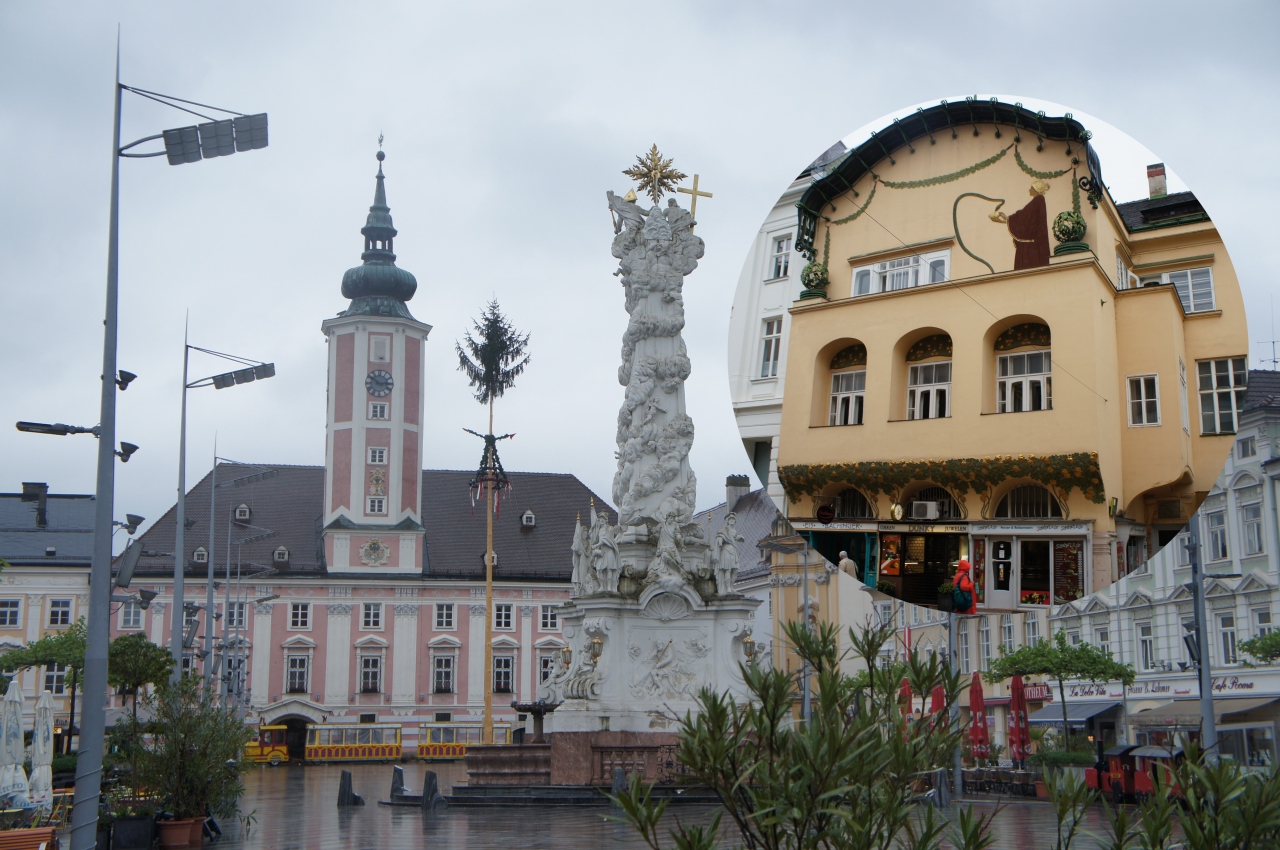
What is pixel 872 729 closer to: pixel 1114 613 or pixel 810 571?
pixel 1114 613

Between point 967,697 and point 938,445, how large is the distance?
2026 millimetres

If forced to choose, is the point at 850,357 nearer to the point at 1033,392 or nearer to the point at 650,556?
the point at 1033,392

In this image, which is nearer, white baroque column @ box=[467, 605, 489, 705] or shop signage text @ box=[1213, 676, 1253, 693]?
shop signage text @ box=[1213, 676, 1253, 693]

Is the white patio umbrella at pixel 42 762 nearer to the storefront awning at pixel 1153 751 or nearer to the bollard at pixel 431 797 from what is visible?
the bollard at pixel 431 797

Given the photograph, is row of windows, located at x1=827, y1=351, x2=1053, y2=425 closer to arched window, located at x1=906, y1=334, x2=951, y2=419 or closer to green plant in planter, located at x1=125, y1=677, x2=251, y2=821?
arched window, located at x1=906, y1=334, x2=951, y2=419

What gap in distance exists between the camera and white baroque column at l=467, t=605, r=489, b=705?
68125 mm

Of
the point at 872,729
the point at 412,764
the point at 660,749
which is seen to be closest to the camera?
the point at 872,729

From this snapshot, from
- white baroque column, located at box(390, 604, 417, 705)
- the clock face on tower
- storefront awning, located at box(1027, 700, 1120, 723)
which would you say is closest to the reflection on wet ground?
storefront awning, located at box(1027, 700, 1120, 723)

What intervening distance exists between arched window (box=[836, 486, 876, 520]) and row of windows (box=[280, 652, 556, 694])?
6027 centimetres

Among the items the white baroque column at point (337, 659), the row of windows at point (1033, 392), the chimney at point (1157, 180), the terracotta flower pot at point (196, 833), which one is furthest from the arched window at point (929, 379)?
the white baroque column at point (337, 659)

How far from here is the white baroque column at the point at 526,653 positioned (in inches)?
2685

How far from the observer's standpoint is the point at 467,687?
68062 mm

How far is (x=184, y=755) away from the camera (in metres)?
17.6

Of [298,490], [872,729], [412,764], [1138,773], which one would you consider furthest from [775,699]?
[298,490]
